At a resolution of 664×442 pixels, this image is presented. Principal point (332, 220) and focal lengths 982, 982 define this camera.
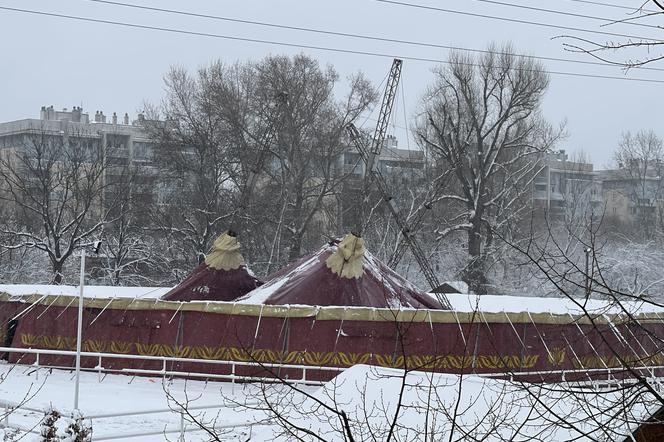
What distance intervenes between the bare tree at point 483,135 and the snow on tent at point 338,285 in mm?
23718

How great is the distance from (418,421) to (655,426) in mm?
4773

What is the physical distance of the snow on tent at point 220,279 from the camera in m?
31.1

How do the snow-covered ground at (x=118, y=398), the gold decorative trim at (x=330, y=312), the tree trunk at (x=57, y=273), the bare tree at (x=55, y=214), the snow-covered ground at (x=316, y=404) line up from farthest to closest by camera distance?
the bare tree at (x=55, y=214) → the tree trunk at (x=57, y=273) → the gold decorative trim at (x=330, y=312) → the snow-covered ground at (x=118, y=398) → the snow-covered ground at (x=316, y=404)

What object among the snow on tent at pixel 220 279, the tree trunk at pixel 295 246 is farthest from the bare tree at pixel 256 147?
the snow on tent at pixel 220 279

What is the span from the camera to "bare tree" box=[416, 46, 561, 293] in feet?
177

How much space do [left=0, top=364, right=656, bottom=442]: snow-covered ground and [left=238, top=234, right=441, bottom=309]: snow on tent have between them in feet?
12.8

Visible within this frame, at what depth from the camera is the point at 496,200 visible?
55.4 m

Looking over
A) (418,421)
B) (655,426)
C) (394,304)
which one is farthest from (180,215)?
(655,426)

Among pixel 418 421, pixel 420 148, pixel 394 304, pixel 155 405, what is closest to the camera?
pixel 418 421

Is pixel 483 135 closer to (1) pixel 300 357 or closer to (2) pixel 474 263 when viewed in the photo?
(2) pixel 474 263

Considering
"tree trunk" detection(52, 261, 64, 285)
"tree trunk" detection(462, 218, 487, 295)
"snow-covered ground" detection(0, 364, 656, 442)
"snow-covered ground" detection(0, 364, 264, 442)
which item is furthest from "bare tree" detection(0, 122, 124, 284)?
"snow-covered ground" detection(0, 364, 656, 442)

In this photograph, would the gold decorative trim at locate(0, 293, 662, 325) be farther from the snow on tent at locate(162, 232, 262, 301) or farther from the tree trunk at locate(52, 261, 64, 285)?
the tree trunk at locate(52, 261, 64, 285)

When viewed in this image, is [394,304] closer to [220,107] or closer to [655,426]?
[655,426]

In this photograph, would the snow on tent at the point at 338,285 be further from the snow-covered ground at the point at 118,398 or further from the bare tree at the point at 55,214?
the bare tree at the point at 55,214
